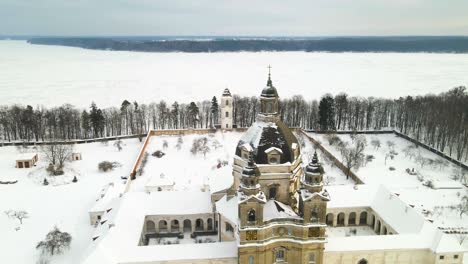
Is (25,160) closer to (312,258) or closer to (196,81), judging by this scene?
(312,258)

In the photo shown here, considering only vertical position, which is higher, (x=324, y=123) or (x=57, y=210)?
(x=324, y=123)

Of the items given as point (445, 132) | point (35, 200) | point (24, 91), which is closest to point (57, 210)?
point (35, 200)

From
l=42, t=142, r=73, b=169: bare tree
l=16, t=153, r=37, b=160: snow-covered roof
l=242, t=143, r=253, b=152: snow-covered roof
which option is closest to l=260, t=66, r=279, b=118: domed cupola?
l=242, t=143, r=253, b=152: snow-covered roof

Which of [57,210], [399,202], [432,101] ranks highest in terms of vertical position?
[432,101]

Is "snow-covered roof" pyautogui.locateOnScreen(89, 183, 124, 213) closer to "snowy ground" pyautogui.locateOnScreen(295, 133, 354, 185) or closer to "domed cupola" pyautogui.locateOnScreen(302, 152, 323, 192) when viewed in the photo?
"domed cupola" pyautogui.locateOnScreen(302, 152, 323, 192)

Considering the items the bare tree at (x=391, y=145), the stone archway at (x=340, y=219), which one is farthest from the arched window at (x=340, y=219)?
the bare tree at (x=391, y=145)

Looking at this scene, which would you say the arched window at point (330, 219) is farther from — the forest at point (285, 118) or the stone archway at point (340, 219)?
the forest at point (285, 118)

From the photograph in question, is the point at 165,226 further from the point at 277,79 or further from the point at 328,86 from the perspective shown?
the point at 277,79

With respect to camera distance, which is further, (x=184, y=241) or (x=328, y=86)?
(x=328, y=86)
